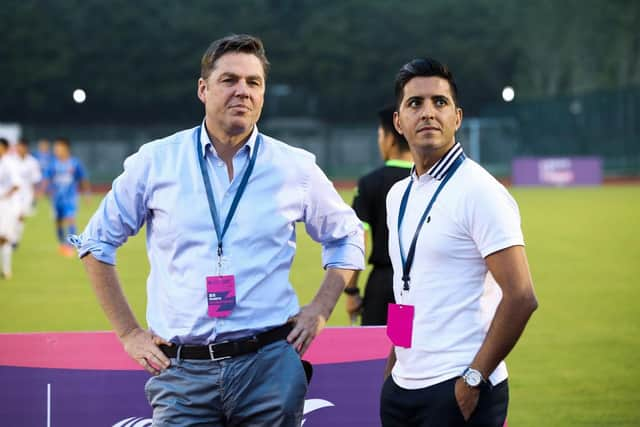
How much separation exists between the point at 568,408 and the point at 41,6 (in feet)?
194

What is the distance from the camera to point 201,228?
12.0 ft

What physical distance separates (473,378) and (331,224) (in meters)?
0.88

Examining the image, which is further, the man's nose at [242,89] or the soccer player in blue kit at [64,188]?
the soccer player in blue kit at [64,188]

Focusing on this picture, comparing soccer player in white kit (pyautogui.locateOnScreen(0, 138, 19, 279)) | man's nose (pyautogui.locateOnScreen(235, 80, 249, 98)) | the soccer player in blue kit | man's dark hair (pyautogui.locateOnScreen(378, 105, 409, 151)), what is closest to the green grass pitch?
soccer player in white kit (pyautogui.locateOnScreen(0, 138, 19, 279))

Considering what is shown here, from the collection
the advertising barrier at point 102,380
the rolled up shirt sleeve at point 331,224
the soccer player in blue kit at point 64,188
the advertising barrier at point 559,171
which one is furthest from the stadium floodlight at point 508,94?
the advertising barrier at point 559,171

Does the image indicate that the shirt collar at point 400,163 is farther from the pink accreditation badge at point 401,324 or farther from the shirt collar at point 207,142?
the pink accreditation badge at point 401,324

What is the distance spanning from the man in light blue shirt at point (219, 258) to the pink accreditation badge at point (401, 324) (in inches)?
11.7

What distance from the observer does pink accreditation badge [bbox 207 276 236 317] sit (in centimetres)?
362

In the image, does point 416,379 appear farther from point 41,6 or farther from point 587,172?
point 41,6

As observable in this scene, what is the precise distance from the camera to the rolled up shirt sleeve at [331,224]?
3.92m

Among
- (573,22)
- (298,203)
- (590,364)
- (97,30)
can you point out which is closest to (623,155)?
(573,22)

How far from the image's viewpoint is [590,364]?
9312 millimetres

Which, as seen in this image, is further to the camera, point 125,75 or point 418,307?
point 125,75

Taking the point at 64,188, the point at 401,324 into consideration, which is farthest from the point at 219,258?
the point at 64,188
